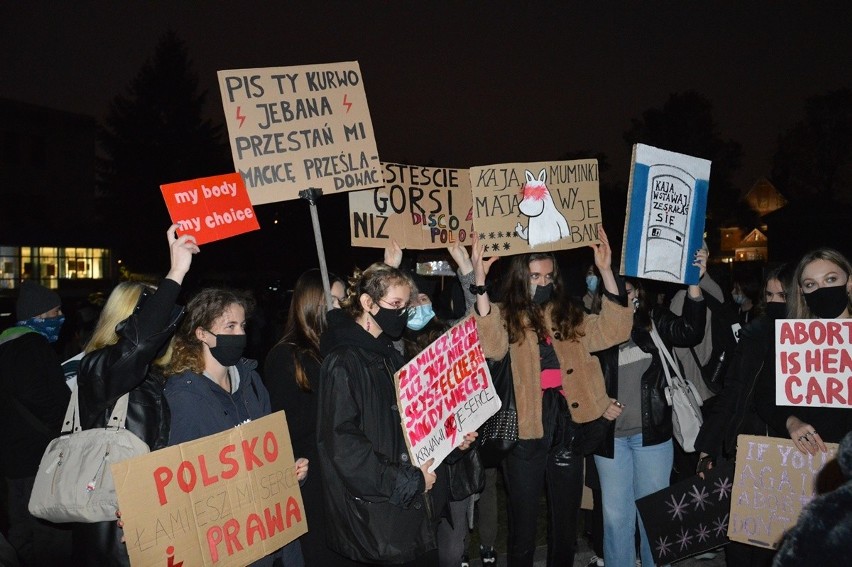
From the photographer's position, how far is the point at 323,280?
15.1ft

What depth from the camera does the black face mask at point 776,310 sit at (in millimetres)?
4699

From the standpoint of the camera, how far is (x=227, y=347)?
3.80 meters

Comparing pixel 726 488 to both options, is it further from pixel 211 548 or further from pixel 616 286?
pixel 211 548

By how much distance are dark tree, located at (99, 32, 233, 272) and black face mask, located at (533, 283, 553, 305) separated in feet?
149

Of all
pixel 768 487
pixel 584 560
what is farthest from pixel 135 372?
pixel 584 560

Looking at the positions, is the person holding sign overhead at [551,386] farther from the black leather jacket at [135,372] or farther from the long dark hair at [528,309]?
the black leather jacket at [135,372]

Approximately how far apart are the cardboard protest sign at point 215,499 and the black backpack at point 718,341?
3816mm

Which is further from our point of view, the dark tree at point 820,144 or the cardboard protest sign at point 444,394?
the dark tree at point 820,144

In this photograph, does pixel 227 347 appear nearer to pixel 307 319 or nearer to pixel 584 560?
pixel 307 319

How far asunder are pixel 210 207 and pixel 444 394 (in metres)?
1.79

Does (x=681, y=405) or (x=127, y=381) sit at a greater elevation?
(x=127, y=381)

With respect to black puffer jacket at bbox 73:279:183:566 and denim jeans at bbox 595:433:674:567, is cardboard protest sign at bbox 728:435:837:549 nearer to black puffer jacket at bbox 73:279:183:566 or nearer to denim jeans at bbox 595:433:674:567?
denim jeans at bbox 595:433:674:567

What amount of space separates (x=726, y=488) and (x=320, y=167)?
349 cm

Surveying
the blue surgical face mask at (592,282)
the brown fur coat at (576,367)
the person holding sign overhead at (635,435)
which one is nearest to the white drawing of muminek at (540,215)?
the brown fur coat at (576,367)
